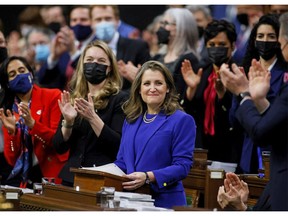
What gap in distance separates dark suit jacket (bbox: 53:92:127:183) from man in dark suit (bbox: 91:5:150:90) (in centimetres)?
134

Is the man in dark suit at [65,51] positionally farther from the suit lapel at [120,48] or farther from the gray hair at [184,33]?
the gray hair at [184,33]

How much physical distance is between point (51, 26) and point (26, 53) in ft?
1.55

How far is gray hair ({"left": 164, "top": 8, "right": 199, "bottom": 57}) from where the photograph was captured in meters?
8.58

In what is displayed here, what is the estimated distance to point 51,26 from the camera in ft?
37.0

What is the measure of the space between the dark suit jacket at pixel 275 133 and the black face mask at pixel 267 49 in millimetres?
2098

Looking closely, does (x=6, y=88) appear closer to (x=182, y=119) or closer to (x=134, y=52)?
(x=134, y=52)

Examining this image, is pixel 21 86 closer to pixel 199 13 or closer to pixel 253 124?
pixel 199 13

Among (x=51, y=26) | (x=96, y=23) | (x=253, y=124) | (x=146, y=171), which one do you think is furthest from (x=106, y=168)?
(x=51, y=26)

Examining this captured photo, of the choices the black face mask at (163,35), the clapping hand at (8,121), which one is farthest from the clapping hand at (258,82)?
the black face mask at (163,35)

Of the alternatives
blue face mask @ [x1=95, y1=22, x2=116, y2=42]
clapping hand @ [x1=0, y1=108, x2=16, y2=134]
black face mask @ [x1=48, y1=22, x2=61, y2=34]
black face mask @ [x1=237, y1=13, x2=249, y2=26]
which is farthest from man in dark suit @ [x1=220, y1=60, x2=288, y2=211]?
black face mask @ [x1=48, y1=22, x2=61, y2=34]

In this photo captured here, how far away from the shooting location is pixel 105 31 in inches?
365

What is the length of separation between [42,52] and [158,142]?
5119 mm

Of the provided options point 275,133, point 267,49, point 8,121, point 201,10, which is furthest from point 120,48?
point 275,133

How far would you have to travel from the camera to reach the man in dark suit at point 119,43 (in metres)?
8.46
